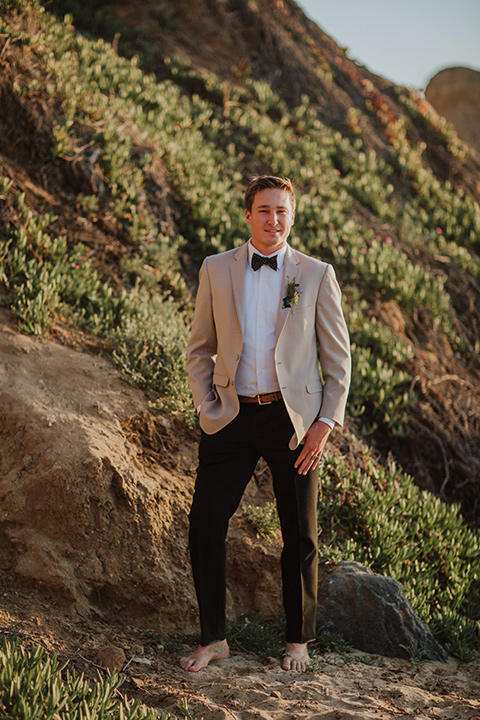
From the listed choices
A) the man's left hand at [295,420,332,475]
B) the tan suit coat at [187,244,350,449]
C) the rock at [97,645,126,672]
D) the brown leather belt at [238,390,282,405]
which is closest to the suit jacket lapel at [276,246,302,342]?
the tan suit coat at [187,244,350,449]

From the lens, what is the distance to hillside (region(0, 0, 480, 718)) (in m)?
4.04

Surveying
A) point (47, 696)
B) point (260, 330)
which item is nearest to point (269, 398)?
point (260, 330)

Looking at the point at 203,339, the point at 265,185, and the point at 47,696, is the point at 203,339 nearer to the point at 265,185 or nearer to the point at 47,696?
the point at 265,185

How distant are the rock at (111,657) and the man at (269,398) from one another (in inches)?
13.6

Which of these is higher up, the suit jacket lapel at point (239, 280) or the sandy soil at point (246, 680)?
the suit jacket lapel at point (239, 280)

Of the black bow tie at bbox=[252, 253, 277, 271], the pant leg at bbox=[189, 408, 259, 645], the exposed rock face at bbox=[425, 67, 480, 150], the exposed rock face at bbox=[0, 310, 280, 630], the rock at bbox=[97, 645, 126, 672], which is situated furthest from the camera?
the exposed rock face at bbox=[425, 67, 480, 150]

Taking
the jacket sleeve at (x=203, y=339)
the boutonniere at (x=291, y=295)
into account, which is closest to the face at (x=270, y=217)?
the boutonniere at (x=291, y=295)

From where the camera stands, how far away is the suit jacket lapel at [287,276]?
3453 mm

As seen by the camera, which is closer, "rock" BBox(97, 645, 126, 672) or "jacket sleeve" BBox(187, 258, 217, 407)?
"rock" BBox(97, 645, 126, 672)

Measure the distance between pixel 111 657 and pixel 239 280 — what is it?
2.04 meters

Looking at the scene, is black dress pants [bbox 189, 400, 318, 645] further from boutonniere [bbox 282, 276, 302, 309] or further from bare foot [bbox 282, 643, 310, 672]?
boutonniere [bbox 282, 276, 302, 309]

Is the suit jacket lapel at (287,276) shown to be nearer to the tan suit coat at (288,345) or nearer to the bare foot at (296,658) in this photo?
the tan suit coat at (288,345)

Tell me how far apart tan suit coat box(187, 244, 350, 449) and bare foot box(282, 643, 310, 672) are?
119cm

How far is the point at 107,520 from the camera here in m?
4.00
